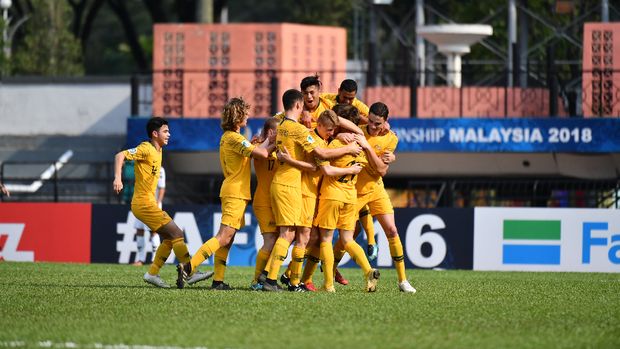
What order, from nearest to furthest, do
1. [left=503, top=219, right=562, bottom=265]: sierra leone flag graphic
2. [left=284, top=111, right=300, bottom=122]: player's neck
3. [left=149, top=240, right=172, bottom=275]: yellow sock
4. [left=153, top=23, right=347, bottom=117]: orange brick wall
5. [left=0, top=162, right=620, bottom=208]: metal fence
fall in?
1. [left=284, top=111, right=300, bottom=122]: player's neck
2. [left=149, top=240, right=172, bottom=275]: yellow sock
3. [left=503, top=219, right=562, bottom=265]: sierra leone flag graphic
4. [left=0, top=162, right=620, bottom=208]: metal fence
5. [left=153, top=23, right=347, bottom=117]: orange brick wall

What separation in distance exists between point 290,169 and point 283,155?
0.82ft

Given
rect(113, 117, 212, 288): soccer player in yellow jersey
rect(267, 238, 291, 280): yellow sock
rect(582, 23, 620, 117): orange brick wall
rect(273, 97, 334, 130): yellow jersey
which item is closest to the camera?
rect(267, 238, 291, 280): yellow sock

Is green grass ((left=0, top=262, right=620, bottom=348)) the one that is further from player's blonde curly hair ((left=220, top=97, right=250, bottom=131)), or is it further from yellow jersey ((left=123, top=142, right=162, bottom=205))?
player's blonde curly hair ((left=220, top=97, right=250, bottom=131))

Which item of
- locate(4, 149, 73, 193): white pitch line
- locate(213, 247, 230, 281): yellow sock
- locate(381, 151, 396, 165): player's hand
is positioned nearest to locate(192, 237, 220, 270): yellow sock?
locate(213, 247, 230, 281): yellow sock

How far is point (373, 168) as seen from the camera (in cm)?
1580

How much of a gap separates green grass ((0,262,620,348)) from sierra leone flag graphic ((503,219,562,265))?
19.3 feet

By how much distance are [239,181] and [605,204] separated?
14033mm

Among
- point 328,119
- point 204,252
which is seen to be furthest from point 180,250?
point 328,119

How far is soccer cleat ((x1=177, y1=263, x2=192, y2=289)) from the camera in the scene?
1571cm

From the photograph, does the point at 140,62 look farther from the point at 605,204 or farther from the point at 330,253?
the point at 330,253

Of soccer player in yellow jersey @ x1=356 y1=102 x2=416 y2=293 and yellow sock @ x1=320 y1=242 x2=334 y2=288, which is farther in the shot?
soccer player in yellow jersey @ x1=356 y1=102 x2=416 y2=293

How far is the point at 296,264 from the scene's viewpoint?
1564 centimetres

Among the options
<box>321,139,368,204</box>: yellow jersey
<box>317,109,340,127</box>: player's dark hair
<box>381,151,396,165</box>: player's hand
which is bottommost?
<box>321,139,368,204</box>: yellow jersey

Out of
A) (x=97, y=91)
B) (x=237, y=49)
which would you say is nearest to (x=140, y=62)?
(x=97, y=91)
